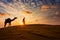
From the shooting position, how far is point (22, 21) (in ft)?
115

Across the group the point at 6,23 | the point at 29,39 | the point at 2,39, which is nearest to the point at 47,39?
the point at 29,39

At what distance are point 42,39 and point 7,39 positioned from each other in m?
3.12

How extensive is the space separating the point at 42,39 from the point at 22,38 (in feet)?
5.97

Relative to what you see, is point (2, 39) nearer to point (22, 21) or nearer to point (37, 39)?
point (37, 39)

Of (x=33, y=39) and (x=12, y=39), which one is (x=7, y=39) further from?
(x=33, y=39)

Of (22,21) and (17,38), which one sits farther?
(22,21)

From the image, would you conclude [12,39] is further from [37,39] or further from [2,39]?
[37,39]

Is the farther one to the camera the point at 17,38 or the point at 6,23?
the point at 6,23

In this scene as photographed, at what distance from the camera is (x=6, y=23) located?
30594 mm

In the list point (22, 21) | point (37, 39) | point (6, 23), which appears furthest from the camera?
point (22, 21)

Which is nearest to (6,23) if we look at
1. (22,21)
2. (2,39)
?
(22,21)

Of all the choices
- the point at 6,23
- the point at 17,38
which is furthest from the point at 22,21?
the point at 17,38

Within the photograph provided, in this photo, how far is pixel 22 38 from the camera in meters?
16.6

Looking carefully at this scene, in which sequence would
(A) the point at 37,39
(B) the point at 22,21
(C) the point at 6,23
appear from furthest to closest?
(B) the point at 22,21 < (C) the point at 6,23 < (A) the point at 37,39
